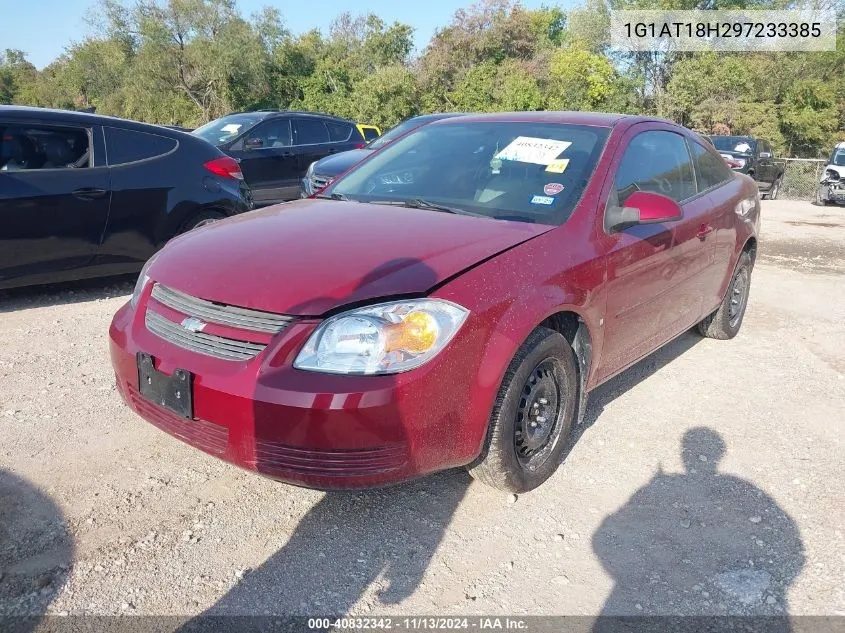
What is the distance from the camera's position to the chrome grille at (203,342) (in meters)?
2.47

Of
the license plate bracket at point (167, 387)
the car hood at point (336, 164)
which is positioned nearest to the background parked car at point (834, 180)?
the car hood at point (336, 164)

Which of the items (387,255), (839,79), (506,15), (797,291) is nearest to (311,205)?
(387,255)

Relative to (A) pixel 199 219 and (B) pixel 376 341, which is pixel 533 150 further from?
(A) pixel 199 219

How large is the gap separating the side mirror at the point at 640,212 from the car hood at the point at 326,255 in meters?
0.42

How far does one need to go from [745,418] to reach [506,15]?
40.2 m

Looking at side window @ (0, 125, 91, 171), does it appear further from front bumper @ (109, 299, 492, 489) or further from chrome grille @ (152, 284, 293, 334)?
front bumper @ (109, 299, 492, 489)

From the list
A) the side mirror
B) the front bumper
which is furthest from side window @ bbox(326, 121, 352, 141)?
the front bumper

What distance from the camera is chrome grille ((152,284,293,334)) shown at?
96.6 inches

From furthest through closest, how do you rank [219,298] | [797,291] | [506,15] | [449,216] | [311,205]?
[506,15]
[797,291]
[311,205]
[449,216]
[219,298]

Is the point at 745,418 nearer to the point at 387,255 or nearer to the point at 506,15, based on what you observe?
the point at 387,255

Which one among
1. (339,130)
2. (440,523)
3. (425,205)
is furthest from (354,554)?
(339,130)

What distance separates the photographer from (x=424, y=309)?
247 centimetres

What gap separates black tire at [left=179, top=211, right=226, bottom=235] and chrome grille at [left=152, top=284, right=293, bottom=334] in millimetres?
3492

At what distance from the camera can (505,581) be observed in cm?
250
